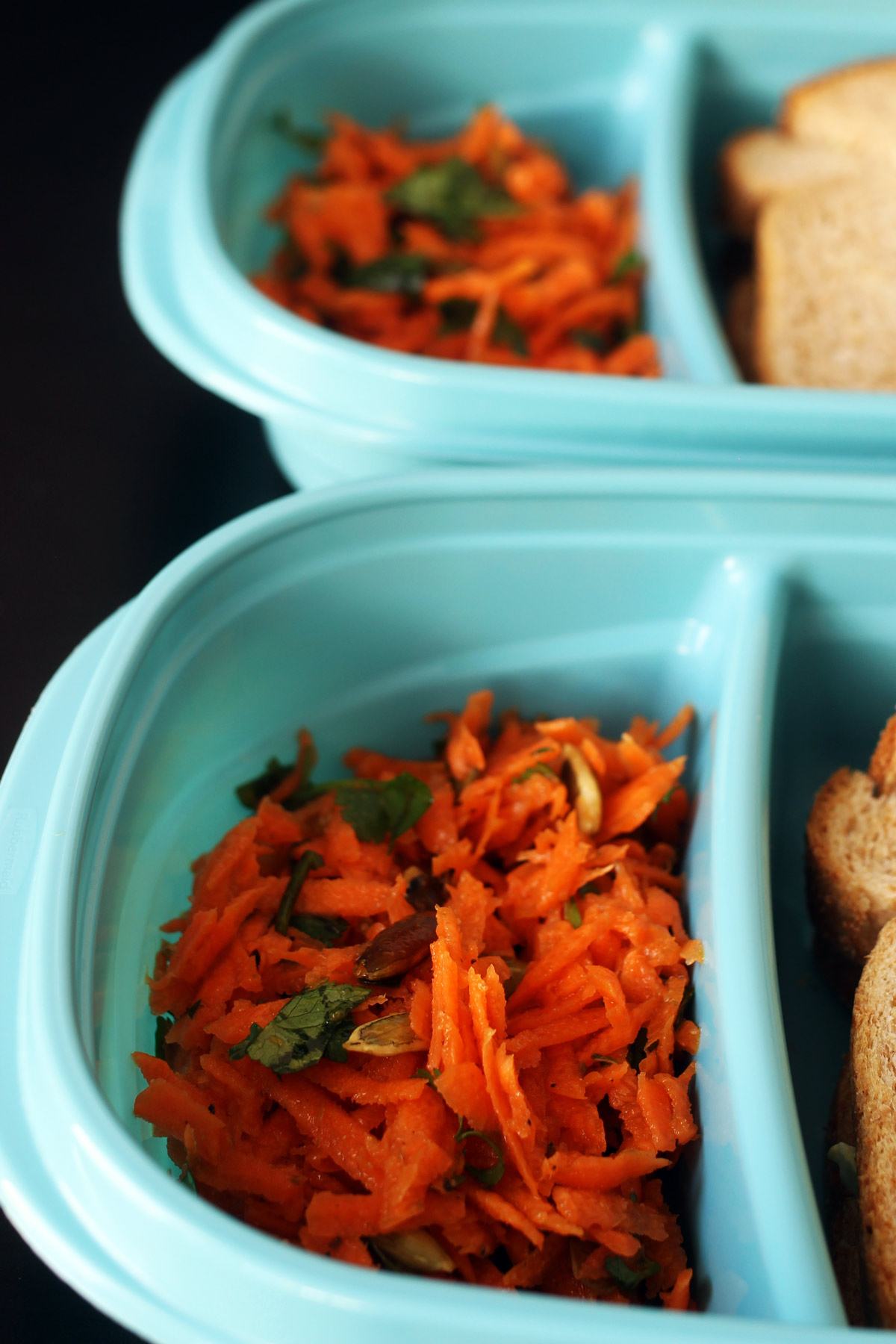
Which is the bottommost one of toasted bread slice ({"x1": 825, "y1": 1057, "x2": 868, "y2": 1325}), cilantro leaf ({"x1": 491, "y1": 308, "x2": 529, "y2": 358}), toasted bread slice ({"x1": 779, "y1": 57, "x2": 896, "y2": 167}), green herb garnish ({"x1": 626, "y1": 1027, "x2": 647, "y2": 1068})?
toasted bread slice ({"x1": 825, "y1": 1057, "x2": 868, "y2": 1325})

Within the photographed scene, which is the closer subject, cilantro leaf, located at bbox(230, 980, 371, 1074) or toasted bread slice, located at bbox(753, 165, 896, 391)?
cilantro leaf, located at bbox(230, 980, 371, 1074)

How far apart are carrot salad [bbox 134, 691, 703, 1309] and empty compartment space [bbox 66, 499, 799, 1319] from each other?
43 millimetres

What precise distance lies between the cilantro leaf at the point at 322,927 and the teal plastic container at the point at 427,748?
15cm

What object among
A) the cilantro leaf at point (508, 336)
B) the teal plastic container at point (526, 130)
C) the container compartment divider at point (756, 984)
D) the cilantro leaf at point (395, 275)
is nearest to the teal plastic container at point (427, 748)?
the container compartment divider at point (756, 984)

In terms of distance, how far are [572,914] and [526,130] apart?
1628mm

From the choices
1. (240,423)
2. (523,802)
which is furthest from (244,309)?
(523,802)

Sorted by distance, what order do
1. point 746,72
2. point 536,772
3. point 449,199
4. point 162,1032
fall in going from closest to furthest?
point 162,1032, point 536,772, point 449,199, point 746,72

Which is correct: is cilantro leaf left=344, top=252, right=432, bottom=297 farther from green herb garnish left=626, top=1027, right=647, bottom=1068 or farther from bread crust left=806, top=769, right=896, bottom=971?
green herb garnish left=626, top=1027, right=647, bottom=1068

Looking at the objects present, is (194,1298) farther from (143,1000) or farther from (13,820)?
(13,820)

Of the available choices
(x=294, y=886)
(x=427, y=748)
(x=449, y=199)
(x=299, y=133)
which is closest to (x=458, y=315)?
(x=449, y=199)

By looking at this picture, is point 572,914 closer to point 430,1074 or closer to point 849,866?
point 430,1074

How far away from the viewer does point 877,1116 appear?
39.8 inches

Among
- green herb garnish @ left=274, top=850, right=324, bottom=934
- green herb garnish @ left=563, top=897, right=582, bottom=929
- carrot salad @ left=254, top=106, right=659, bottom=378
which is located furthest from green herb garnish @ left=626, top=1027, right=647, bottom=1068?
carrot salad @ left=254, top=106, right=659, bottom=378

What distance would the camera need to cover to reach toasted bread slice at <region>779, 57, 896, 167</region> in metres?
1.86
